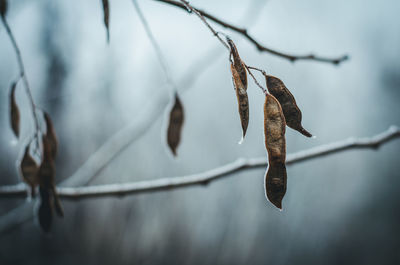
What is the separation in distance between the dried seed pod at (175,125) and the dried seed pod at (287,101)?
247 mm

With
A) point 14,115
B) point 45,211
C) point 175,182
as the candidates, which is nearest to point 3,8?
point 14,115

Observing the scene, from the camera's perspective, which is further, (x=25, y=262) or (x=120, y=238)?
(x=120, y=238)

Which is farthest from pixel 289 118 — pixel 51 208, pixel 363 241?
pixel 363 241

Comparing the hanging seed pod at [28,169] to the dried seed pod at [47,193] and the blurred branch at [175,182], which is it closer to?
the dried seed pod at [47,193]

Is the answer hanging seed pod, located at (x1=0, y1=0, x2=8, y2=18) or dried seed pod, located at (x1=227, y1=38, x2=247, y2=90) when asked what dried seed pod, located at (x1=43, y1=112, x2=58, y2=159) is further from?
dried seed pod, located at (x1=227, y1=38, x2=247, y2=90)

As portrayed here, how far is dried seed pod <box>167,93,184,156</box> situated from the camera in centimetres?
54

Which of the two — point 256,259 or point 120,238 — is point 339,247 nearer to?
point 256,259

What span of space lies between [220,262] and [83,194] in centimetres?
264

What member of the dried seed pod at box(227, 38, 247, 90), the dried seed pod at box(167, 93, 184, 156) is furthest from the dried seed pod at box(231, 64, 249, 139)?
the dried seed pod at box(167, 93, 184, 156)

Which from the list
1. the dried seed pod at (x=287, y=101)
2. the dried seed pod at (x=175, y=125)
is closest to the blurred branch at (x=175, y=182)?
the dried seed pod at (x=175, y=125)

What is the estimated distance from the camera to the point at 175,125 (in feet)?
1.78

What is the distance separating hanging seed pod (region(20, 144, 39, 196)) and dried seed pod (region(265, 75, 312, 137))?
0.38 metres

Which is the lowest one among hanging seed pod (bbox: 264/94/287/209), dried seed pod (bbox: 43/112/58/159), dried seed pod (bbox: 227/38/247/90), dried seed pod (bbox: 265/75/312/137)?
dried seed pod (bbox: 43/112/58/159)

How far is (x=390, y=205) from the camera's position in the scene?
370 cm
